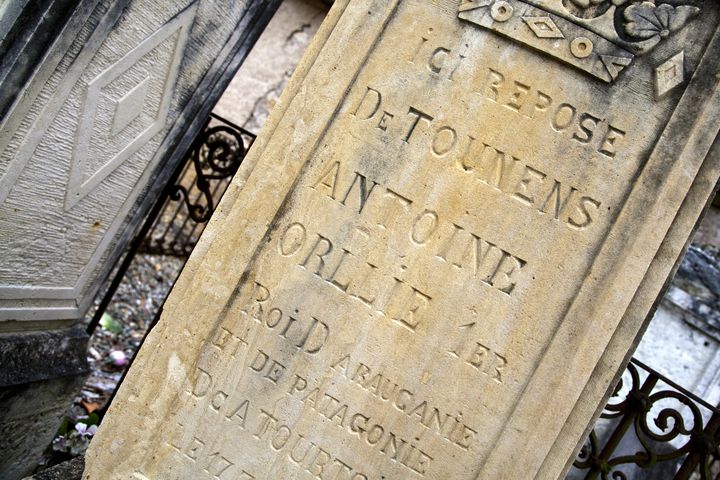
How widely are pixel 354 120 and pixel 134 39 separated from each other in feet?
3.69

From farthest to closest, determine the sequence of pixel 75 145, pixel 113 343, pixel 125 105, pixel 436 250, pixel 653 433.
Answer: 1. pixel 113 343
2. pixel 653 433
3. pixel 125 105
4. pixel 75 145
5. pixel 436 250

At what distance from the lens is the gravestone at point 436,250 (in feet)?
7.69

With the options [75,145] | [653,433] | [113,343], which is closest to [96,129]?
[75,145]

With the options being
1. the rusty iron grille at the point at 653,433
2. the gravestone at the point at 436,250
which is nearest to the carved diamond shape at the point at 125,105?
the gravestone at the point at 436,250

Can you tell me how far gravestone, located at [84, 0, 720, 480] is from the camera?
92.3 inches

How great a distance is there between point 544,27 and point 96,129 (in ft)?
6.22

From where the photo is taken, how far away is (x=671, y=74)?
2.32 m

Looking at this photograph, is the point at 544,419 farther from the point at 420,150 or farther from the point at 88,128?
the point at 88,128

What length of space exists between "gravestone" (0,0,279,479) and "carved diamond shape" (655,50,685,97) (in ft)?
6.18

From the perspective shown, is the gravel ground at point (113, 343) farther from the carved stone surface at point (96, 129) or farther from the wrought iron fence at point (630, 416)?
the carved stone surface at point (96, 129)

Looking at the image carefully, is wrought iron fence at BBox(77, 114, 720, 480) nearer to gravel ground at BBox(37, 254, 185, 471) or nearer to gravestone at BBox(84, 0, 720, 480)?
gravel ground at BBox(37, 254, 185, 471)

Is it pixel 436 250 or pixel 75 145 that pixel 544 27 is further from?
pixel 75 145

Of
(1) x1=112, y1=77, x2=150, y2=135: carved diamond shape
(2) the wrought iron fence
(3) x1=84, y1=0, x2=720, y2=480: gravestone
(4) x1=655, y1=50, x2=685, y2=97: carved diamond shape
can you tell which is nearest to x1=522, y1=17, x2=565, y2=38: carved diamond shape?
(3) x1=84, y1=0, x2=720, y2=480: gravestone

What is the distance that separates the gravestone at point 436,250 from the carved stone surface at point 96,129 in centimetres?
86
